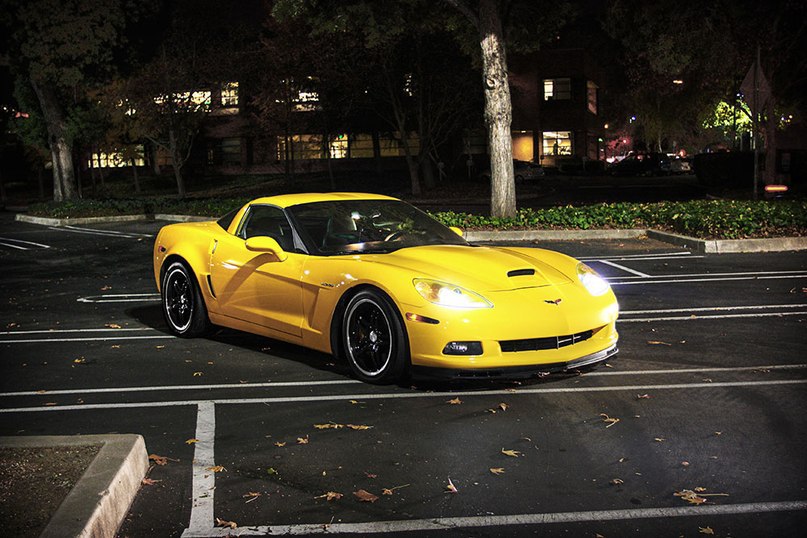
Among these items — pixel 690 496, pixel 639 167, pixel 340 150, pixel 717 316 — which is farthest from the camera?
pixel 340 150

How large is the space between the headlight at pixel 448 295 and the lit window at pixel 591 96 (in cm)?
6730

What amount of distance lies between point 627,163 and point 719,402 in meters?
59.7

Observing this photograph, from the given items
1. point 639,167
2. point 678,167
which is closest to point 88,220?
point 639,167

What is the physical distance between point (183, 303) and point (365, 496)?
Result: 5.01 m

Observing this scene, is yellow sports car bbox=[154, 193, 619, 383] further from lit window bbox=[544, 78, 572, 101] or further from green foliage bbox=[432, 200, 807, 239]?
lit window bbox=[544, 78, 572, 101]

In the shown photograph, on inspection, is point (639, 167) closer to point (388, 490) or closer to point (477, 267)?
point (477, 267)

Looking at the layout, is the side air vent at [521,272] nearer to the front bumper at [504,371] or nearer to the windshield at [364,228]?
the front bumper at [504,371]

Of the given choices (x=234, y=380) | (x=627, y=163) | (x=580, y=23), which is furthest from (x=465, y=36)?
(x=580, y=23)

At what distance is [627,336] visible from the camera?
29.5 ft

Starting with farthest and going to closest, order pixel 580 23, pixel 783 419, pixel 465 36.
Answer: pixel 580 23 → pixel 465 36 → pixel 783 419

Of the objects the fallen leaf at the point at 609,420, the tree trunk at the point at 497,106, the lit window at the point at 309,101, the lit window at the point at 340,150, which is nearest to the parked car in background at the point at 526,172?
the lit window at the point at 309,101

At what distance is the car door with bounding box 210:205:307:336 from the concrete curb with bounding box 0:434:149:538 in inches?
111

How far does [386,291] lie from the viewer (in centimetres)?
701

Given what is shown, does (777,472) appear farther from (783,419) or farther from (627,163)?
(627,163)
